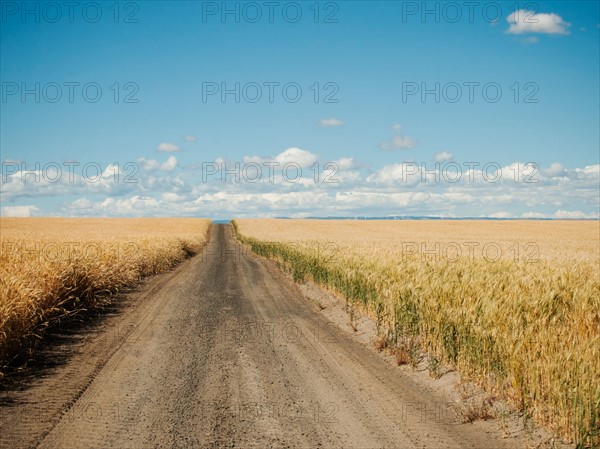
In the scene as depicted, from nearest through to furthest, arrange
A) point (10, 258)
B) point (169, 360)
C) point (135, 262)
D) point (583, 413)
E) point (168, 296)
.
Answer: point (583, 413), point (169, 360), point (10, 258), point (168, 296), point (135, 262)

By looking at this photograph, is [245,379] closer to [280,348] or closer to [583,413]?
[280,348]

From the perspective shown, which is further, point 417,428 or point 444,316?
point 444,316

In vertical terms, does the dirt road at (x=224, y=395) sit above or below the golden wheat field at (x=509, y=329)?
below

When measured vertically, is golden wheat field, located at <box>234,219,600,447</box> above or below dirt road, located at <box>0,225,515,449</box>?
above

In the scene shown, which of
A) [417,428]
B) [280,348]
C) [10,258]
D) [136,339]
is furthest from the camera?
[10,258]

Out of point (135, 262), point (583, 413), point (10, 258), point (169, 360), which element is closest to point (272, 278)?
point (135, 262)

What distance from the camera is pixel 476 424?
5980 millimetres

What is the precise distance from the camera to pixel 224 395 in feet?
21.9

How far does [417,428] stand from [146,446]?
329 cm

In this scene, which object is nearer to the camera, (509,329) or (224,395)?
(224,395)

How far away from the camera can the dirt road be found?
5.42 metres

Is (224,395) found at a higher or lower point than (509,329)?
lower

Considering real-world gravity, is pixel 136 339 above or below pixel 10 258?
below

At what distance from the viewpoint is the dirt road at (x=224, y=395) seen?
542cm
